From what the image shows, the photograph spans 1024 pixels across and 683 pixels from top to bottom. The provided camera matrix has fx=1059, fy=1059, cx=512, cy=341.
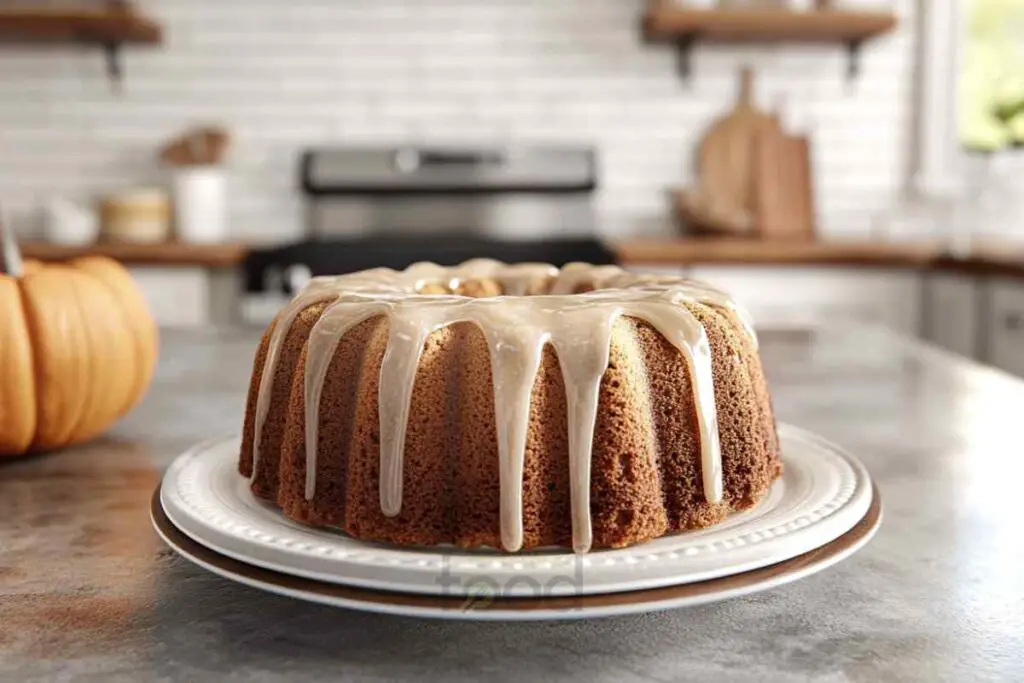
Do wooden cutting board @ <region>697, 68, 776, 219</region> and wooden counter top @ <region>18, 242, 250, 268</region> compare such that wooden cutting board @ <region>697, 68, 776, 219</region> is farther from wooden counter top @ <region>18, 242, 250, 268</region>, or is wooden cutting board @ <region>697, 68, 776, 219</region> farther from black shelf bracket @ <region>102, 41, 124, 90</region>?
black shelf bracket @ <region>102, 41, 124, 90</region>

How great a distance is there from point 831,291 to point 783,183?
659 millimetres

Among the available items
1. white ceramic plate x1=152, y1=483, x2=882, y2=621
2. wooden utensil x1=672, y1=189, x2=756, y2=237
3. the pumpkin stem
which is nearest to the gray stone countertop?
white ceramic plate x1=152, y1=483, x2=882, y2=621

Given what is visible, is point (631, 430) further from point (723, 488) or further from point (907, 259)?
point (907, 259)

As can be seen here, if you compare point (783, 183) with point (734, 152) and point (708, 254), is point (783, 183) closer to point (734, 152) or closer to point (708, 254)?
point (734, 152)

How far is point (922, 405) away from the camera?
Answer: 4.14ft

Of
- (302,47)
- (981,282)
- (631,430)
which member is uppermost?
(302,47)

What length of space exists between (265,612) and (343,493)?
0.13m

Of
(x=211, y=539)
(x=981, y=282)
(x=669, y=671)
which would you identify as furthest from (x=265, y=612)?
(x=981, y=282)

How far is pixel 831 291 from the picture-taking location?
3393 mm

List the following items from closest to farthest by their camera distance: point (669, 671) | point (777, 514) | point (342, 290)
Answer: point (669, 671), point (777, 514), point (342, 290)

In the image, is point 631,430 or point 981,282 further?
point 981,282

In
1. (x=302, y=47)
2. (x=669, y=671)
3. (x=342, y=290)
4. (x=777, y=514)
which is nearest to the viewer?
(x=669, y=671)

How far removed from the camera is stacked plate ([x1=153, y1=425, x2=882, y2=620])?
0.55 metres

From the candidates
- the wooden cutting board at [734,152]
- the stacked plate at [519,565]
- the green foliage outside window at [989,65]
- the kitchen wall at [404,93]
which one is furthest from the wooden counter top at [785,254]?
the stacked plate at [519,565]
